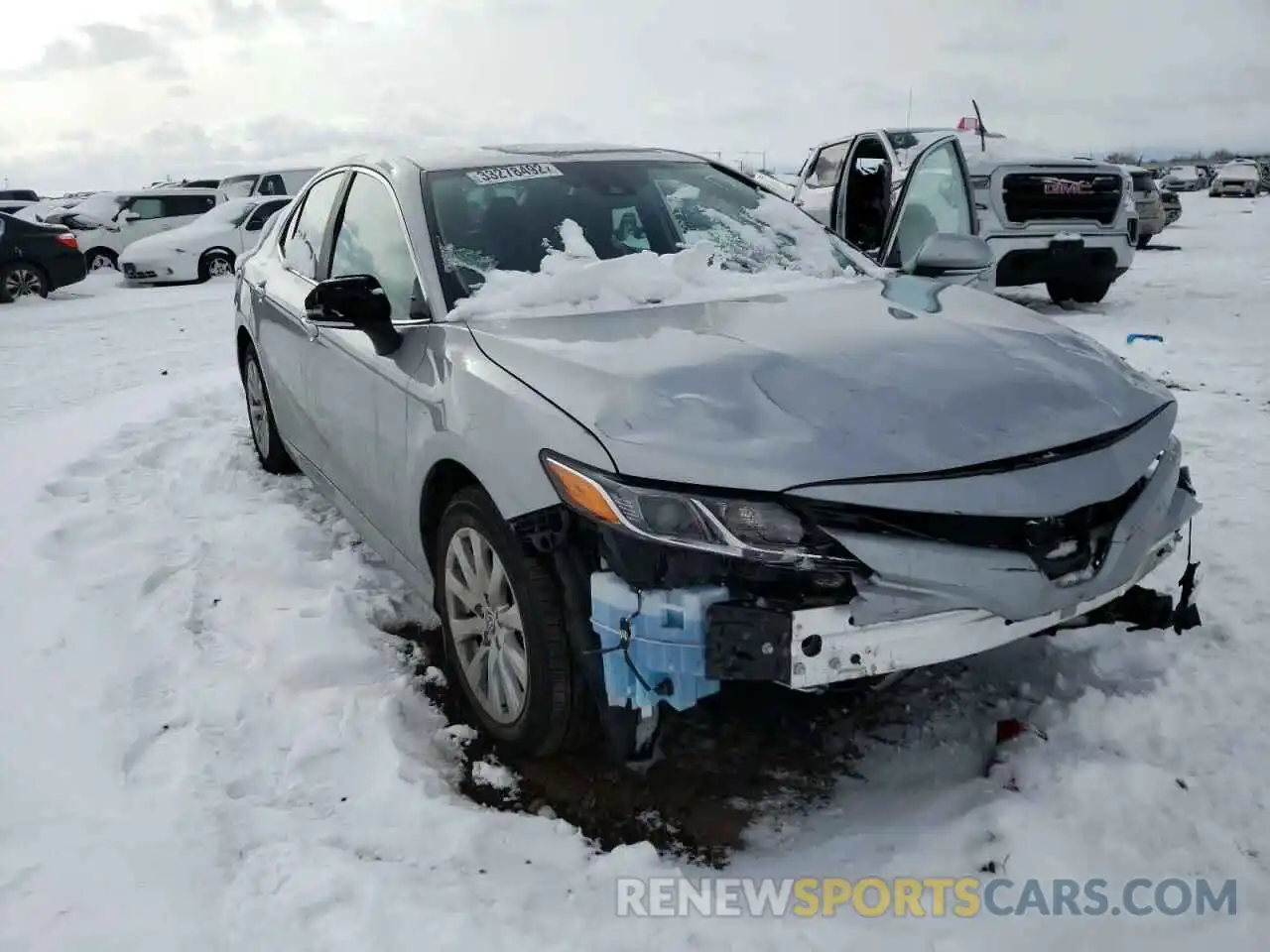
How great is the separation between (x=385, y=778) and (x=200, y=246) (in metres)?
15.6

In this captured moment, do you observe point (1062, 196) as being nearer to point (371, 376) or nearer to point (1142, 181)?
point (371, 376)

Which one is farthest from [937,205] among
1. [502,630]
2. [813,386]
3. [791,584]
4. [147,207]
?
[147,207]

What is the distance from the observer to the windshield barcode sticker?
3.43 meters

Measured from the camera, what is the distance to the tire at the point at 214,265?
16.3 meters

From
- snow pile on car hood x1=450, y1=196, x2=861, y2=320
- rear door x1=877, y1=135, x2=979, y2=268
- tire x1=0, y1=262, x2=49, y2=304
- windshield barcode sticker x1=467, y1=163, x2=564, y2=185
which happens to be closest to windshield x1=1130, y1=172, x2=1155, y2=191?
rear door x1=877, y1=135, x2=979, y2=268

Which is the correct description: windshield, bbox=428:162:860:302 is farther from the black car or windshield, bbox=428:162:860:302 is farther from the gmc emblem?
the black car

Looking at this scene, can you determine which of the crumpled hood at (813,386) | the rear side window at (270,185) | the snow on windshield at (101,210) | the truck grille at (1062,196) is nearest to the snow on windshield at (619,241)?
the crumpled hood at (813,386)

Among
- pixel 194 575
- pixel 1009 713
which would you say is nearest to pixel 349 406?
pixel 194 575

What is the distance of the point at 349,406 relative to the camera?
3.55 meters

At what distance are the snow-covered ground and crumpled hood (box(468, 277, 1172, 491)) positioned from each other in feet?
2.72

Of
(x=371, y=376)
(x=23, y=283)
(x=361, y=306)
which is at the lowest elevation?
(x=23, y=283)

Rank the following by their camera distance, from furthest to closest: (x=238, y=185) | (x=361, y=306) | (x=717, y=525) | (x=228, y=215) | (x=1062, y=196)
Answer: (x=238, y=185)
(x=228, y=215)
(x=1062, y=196)
(x=361, y=306)
(x=717, y=525)

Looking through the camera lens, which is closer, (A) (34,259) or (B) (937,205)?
(B) (937,205)

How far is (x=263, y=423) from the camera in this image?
5160 millimetres
